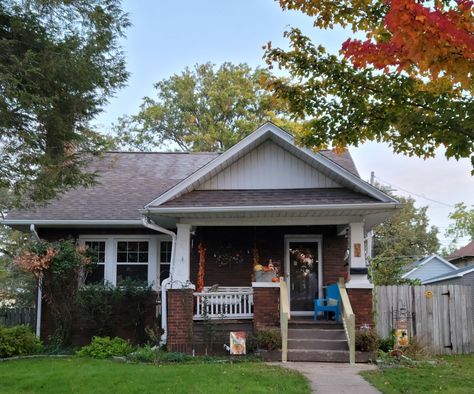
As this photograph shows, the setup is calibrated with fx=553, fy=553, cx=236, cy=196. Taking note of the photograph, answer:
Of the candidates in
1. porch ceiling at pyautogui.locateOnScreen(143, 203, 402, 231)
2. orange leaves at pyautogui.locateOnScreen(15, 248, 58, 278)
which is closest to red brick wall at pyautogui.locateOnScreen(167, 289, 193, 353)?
porch ceiling at pyautogui.locateOnScreen(143, 203, 402, 231)

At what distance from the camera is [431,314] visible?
45.6 feet

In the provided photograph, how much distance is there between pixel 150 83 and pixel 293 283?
29.6 metres

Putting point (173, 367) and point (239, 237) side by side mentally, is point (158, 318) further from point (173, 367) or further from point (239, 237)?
point (173, 367)

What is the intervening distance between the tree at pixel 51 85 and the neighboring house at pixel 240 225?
2269mm

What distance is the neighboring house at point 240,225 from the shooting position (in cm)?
1205

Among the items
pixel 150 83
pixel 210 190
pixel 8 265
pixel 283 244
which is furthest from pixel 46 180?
pixel 150 83

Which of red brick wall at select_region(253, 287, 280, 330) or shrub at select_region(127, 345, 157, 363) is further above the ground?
red brick wall at select_region(253, 287, 280, 330)

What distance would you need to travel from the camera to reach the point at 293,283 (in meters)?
14.7

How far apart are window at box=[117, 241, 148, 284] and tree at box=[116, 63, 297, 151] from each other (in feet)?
67.3

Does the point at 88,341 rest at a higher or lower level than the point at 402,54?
lower

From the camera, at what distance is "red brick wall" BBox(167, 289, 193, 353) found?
1190 cm

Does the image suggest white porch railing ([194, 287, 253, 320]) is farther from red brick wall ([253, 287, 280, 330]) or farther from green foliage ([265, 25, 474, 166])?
green foliage ([265, 25, 474, 166])

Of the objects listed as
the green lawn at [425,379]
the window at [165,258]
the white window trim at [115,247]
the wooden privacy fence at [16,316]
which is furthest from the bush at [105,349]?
the green lawn at [425,379]

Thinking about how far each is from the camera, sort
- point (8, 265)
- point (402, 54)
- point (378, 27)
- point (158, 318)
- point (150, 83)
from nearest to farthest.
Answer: point (402, 54) < point (378, 27) < point (158, 318) < point (8, 265) < point (150, 83)
